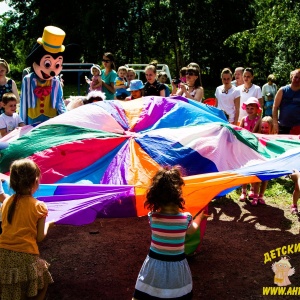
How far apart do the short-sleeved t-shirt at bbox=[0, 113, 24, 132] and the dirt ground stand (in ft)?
3.81

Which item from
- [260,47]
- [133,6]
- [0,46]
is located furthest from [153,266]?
[0,46]

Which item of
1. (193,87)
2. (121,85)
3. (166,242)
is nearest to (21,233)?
(166,242)

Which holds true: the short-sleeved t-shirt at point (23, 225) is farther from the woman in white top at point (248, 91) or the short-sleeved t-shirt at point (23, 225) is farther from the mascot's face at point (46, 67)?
the woman in white top at point (248, 91)

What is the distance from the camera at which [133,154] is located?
3.52 meters

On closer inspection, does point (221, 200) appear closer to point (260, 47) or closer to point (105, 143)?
point (105, 143)

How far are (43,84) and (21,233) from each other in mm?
2344

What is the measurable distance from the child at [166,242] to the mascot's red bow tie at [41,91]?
236cm

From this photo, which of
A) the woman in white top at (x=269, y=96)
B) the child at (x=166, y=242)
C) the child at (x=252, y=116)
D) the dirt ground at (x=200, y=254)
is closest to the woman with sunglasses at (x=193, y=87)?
the child at (x=252, y=116)

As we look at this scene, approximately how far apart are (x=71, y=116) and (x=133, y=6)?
19733 mm

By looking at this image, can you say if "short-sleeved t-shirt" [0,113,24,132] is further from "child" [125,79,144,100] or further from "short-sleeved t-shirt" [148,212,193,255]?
"short-sleeved t-shirt" [148,212,193,255]

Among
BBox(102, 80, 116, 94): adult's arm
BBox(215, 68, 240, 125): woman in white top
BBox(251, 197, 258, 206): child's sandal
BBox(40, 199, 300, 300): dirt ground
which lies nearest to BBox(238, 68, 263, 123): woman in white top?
BBox(215, 68, 240, 125): woman in white top

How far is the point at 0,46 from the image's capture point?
29.3m

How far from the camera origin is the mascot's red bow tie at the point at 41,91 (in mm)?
4605

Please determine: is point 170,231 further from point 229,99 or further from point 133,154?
point 229,99
